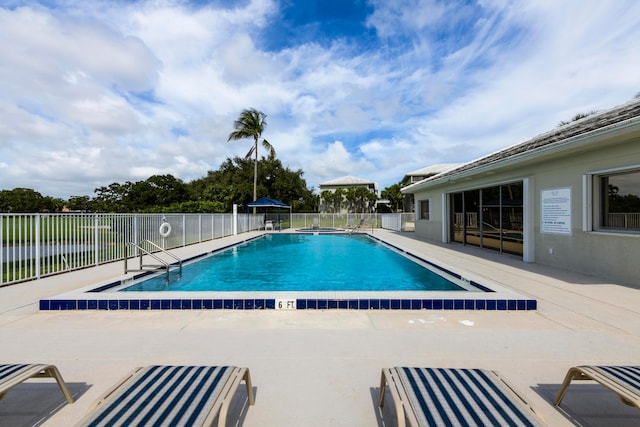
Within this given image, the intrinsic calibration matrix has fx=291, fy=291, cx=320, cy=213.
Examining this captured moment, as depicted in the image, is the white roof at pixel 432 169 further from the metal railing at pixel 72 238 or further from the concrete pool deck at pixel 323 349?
the concrete pool deck at pixel 323 349

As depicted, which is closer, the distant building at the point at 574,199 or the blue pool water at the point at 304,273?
the distant building at the point at 574,199

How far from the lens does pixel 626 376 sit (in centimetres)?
185

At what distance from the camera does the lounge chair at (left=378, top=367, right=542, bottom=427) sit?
1.51 m

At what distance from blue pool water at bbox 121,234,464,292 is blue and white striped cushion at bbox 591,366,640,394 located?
3903 millimetres

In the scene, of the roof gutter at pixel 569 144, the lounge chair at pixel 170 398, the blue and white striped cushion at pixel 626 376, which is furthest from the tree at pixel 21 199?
the blue and white striped cushion at pixel 626 376

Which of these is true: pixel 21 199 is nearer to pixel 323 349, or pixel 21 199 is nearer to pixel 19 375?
pixel 19 375

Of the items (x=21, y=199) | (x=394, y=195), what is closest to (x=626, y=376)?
(x=394, y=195)

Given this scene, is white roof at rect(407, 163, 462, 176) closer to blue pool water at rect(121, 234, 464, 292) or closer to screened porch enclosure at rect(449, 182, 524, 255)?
screened porch enclosure at rect(449, 182, 524, 255)

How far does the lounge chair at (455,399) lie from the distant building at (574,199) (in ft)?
19.2

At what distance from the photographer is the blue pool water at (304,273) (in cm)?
647

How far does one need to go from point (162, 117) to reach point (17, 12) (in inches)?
328

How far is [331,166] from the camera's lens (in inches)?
2148

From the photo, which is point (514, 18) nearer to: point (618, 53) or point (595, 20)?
point (595, 20)

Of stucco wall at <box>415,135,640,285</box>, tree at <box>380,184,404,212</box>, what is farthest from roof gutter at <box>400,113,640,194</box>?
tree at <box>380,184,404,212</box>
